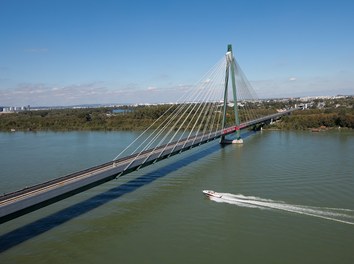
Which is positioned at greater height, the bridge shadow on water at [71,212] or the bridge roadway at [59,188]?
the bridge roadway at [59,188]

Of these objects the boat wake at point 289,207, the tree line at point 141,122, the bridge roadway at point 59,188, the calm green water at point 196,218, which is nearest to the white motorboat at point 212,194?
the boat wake at point 289,207

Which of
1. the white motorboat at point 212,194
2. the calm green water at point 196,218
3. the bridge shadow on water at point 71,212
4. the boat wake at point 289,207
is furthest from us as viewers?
the white motorboat at point 212,194

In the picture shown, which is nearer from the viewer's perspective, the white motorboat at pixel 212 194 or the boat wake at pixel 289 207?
the boat wake at pixel 289 207

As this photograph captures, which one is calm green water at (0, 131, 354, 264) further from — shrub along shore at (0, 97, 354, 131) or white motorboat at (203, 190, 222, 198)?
shrub along shore at (0, 97, 354, 131)

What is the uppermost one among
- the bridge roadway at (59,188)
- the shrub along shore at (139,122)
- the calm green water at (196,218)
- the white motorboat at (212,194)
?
the shrub along shore at (139,122)

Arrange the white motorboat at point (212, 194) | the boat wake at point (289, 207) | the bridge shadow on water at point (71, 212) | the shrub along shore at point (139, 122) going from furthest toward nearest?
the shrub along shore at point (139, 122)
the white motorboat at point (212, 194)
the boat wake at point (289, 207)
the bridge shadow on water at point (71, 212)

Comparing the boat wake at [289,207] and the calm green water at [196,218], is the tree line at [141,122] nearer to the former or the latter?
the calm green water at [196,218]

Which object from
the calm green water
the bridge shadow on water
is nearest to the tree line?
the calm green water
